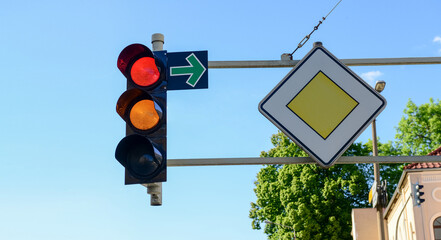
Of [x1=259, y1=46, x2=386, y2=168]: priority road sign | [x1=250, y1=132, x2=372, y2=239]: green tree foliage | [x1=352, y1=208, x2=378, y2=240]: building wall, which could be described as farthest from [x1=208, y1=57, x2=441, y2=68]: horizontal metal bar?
[x1=250, y1=132, x2=372, y2=239]: green tree foliage

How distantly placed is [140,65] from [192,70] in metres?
0.42

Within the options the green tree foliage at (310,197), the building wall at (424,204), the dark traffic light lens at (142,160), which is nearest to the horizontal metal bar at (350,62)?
the dark traffic light lens at (142,160)

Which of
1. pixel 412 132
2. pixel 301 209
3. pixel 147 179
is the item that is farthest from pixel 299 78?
pixel 412 132

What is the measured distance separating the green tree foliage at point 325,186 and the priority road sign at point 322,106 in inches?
1478

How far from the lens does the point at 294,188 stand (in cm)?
4388

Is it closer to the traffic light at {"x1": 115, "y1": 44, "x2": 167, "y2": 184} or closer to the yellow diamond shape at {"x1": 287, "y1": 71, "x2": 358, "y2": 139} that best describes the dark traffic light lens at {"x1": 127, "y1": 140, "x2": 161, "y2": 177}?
the traffic light at {"x1": 115, "y1": 44, "x2": 167, "y2": 184}

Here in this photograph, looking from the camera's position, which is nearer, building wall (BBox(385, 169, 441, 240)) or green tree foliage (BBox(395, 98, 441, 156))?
building wall (BBox(385, 169, 441, 240))

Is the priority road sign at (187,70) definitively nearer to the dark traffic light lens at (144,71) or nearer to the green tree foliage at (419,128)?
the dark traffic light lens at (144,71)

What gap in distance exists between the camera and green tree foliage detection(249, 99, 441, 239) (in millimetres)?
42312

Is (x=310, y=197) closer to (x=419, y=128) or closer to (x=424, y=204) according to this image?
(x=419, y=128)

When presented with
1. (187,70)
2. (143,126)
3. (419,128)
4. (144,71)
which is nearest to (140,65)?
(144,71)

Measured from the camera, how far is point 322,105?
15.9 ft

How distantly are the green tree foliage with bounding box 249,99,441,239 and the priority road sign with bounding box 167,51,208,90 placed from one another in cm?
3737

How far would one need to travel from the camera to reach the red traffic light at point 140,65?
16.9 ft
